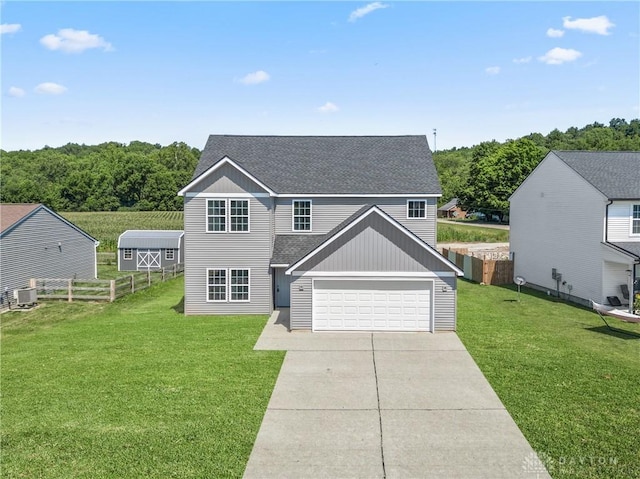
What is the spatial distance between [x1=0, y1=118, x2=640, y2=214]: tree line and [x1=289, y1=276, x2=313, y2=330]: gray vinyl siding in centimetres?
6363

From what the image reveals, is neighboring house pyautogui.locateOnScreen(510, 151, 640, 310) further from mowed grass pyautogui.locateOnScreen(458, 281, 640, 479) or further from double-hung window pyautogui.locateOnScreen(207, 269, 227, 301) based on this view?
double-hung window pyautogui.locateOnScreen(207, 269, 227, 301)

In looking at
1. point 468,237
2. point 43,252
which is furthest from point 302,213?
point 468,237

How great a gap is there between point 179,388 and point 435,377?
283 inches

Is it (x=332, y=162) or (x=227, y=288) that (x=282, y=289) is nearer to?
(x=227, y=288)

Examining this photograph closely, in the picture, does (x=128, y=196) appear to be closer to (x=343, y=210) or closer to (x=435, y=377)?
(x=343, y=210)

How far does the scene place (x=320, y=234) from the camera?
24.2 m

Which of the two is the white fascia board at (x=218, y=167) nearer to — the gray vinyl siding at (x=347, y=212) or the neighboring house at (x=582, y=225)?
the gray vinyl siding at (x=347, y=212)

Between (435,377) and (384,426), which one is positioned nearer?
(384,426)

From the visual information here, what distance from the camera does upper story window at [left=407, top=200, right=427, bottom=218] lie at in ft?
79.5

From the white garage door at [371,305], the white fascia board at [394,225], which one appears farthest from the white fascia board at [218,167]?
the white garage door at [371,305]

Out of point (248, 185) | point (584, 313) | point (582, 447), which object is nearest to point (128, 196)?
point (248, 185)

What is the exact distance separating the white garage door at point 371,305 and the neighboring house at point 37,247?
1656cm

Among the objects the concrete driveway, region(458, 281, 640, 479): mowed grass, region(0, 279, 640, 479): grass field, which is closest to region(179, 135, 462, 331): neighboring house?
region(0, 279, 640, 479): grass field

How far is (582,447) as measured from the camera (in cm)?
1003
